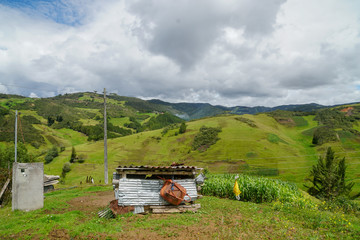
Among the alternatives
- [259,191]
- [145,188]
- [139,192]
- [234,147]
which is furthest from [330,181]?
[234,147]

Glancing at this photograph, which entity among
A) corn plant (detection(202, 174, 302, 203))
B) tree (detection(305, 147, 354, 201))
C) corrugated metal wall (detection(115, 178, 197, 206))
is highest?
corrugated metal wall (detection(115, 178, 197, 206))

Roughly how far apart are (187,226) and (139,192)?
3.79 m

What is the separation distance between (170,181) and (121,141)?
264 ft

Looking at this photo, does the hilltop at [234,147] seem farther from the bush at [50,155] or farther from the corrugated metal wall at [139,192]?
the corrugated metal wall at [139,192]

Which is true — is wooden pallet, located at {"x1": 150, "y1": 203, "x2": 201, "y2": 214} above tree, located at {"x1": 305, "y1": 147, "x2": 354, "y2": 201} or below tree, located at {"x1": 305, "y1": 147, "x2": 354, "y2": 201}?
above

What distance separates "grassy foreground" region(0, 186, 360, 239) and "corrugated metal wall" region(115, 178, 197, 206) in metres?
0.83

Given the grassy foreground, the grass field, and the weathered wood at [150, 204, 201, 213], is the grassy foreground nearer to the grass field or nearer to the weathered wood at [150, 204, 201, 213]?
the weathered wood at [150, 204, 201, 213]

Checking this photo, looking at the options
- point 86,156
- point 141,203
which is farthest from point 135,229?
point 86,156

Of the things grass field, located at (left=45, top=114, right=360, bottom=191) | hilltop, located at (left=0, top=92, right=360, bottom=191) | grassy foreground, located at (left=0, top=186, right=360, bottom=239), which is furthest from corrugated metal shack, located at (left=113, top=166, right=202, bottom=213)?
grass field, located at (left=45, top=114, right=360, bottom=191)

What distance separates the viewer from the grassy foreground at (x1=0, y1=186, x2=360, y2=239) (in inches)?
345

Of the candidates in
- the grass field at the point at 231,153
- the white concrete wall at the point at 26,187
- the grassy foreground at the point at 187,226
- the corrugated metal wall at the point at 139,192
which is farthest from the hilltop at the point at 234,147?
the grassy foreground at the point at 187,226

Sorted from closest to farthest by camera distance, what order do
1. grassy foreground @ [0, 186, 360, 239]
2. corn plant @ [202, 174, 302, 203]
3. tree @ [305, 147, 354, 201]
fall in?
1. grassy foreground @ [0, 186, 360, 239]
2. corn plant @ [202, 174, 302, 203]
3. tree @ [305, 147, 354, 201]

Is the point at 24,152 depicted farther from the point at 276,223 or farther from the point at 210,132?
the point at 210,132

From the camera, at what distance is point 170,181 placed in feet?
41.8
